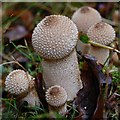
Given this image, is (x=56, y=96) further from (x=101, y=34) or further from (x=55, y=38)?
(x=101, y=34)

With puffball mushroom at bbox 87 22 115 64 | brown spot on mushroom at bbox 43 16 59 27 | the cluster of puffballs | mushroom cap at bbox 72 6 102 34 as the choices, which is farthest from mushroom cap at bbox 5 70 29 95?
mushroom cap at bbox 72 6 102 34

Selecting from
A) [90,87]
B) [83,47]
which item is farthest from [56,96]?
[83,47]

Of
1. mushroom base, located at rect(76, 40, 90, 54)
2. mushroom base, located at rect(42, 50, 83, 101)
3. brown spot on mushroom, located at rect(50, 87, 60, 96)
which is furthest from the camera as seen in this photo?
mushroom base, located at rect(76, 40, 90, 54)

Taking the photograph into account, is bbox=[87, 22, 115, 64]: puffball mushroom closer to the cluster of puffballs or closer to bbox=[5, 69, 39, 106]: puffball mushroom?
the cluster of puffballs

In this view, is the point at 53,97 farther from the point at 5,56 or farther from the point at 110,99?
the point at 5,56

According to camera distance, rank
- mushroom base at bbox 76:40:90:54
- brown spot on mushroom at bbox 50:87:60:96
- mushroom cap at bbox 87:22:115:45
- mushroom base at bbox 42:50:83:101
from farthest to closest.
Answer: mushroom base at bbox 76:40:90:54
mushroom cap at bbox 87:22:115:45
mushroom base at bbox 42:50:83:101
brown spot on mushroom at bbox 50:87:60:96

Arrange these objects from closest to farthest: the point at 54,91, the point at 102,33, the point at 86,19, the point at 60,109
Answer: the point at 54,91
the point at 60,109
the point at 102,33
the point at 86,19
